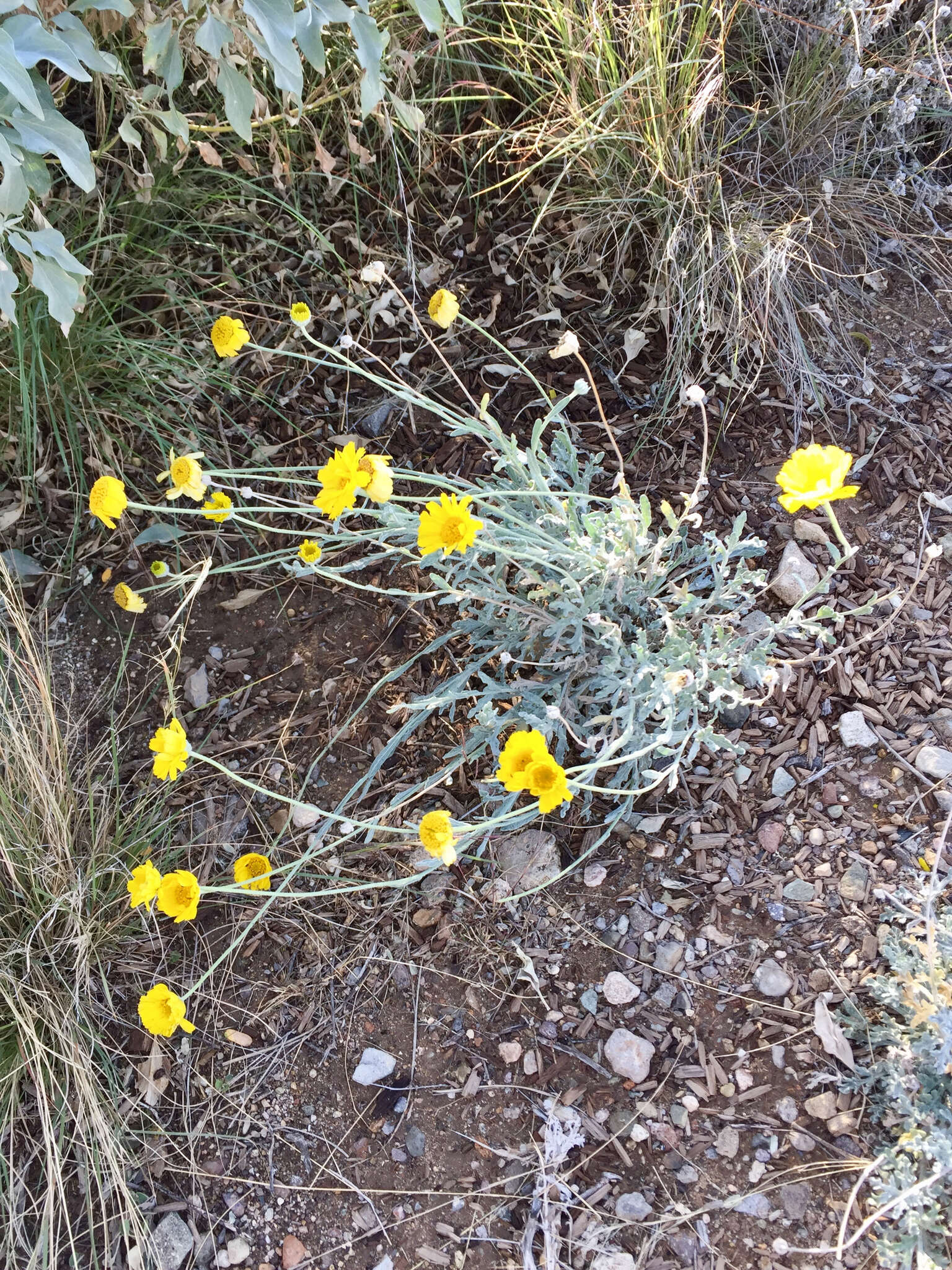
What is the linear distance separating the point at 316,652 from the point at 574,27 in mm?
1408

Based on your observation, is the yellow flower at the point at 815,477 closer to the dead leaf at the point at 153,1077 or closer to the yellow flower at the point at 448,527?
the yellow flower at the point at 448,527

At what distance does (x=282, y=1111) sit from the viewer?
156 centimetres

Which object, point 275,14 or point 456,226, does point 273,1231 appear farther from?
point 456,226

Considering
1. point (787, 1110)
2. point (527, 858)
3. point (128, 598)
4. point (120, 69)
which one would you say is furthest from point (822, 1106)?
point (120, 69)

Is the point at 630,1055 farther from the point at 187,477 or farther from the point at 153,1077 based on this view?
the point at 187,477

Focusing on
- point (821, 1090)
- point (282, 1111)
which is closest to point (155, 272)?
point (282, 1111)

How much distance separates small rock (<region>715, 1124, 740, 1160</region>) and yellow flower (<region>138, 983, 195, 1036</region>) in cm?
Answer: 80

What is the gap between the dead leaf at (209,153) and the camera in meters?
1.98

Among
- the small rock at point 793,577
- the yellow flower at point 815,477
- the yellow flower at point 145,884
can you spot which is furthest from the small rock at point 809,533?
the yellow flower at point 145,884

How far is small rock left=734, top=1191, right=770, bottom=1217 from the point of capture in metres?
1.34

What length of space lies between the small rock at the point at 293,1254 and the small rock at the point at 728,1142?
2.15 ft

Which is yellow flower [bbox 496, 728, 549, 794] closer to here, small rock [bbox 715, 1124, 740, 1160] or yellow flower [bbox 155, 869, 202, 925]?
yellow flower [bbox 155, 869, 202, 925]

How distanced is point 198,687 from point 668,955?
106 centimetres

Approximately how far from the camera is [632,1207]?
138 cm
